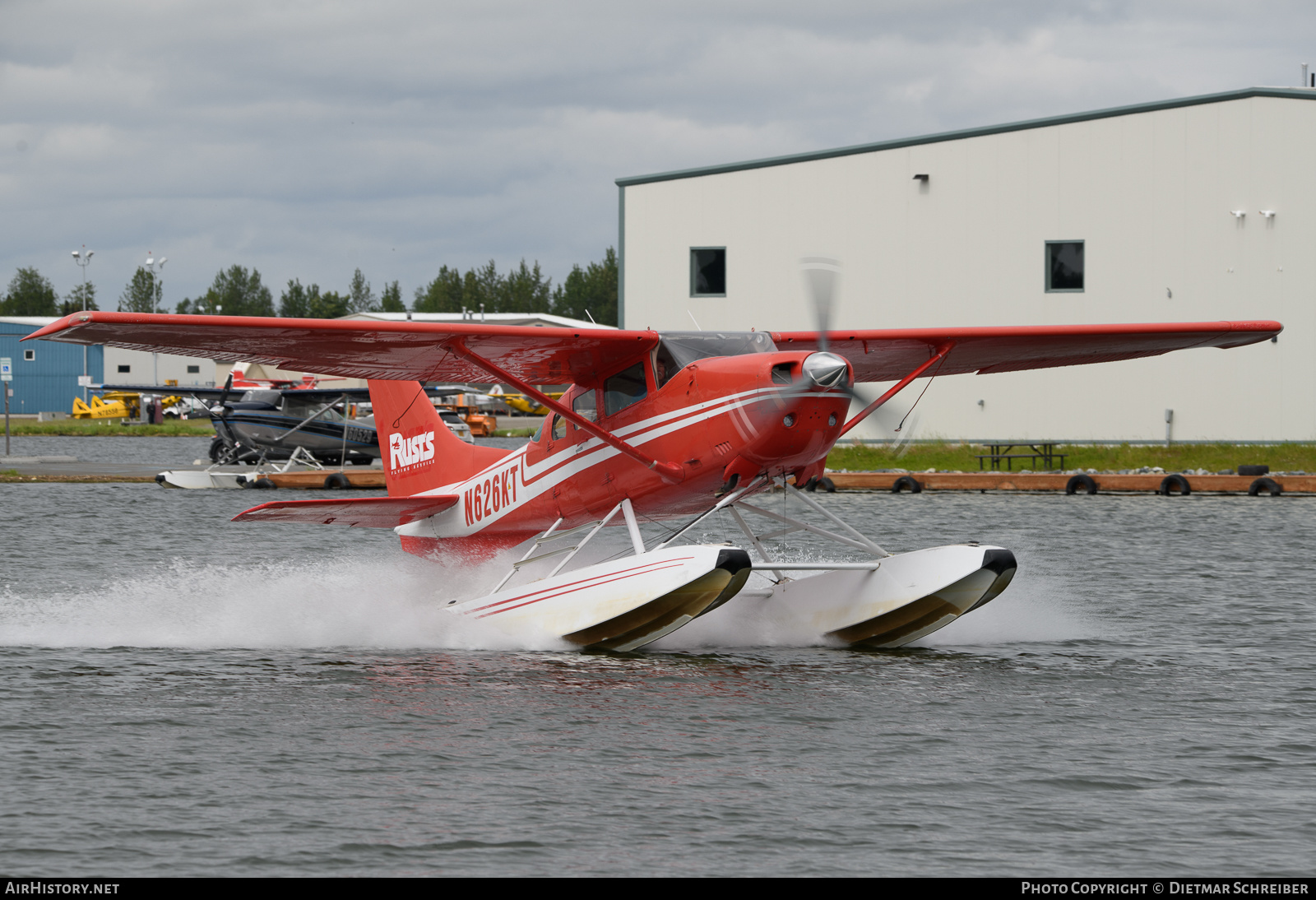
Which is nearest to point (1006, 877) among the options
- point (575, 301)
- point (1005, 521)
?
point (1005, 521)

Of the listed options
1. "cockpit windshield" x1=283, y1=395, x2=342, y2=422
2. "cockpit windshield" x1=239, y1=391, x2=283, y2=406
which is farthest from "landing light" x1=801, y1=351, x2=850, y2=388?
"cockpit windshield" x1=239, y1=391, x2=283, y2=406

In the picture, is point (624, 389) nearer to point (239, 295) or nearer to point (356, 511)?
point (356, 511)

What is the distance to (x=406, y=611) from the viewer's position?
1225 cm

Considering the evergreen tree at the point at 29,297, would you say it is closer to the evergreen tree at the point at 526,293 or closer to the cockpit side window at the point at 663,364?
the evergreen tree at the point at 526,293

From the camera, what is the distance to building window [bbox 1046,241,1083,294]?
104 ft

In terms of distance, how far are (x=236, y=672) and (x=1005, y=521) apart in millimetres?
14020

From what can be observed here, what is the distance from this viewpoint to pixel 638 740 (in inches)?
305

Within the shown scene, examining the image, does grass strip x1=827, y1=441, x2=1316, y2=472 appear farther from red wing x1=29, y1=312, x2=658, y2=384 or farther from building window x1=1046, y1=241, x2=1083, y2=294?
red wing x1=29, y1=312, x2=658, y2=384

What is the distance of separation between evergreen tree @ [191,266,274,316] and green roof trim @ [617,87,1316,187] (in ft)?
414

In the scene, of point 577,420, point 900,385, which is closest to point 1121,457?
point 900,385

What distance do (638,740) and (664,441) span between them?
3.31 metres

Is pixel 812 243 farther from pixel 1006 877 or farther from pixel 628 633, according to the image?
pixel 1006 877

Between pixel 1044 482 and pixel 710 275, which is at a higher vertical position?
pixel 710 275

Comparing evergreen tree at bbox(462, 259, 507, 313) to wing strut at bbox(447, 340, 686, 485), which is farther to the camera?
evergreen tree at bbox(462, 259, 507, 313)
